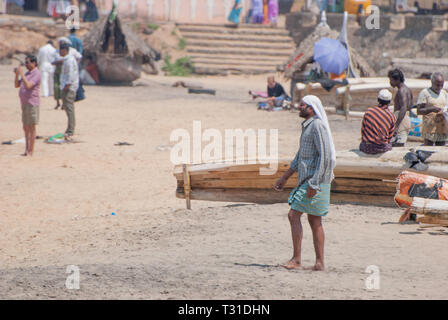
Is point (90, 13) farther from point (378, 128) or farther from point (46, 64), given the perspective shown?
point (378, 128)

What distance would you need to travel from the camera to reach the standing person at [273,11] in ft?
107

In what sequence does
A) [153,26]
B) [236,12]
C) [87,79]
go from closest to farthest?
[87,79]
[153,26]
[236,12]

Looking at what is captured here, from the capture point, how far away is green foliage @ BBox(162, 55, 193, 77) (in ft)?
95.4

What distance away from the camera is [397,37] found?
29.9 metres

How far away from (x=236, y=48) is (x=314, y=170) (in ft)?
84.7

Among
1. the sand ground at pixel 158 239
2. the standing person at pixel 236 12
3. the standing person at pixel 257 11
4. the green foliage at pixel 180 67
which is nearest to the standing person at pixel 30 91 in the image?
the sand ground at pixel 158 239

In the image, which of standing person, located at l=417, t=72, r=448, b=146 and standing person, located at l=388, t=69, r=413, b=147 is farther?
standing person, located at l=388, t=69, r=413, b=147

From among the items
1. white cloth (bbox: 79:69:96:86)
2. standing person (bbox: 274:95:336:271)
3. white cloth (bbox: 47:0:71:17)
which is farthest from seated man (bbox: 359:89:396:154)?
white cloth (bbox: 47:0:71:17)

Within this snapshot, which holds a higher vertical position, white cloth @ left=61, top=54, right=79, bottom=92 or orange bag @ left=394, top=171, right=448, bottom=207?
white cloth @ left=61, top=54, right=79, bottom=92

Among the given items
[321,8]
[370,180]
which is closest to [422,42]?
[321,8]

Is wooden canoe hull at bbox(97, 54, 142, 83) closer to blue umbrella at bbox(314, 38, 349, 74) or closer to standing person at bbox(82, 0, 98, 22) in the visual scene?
standing person at bbox(82, 0, 98, 22)

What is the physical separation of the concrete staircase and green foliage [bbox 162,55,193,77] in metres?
0.34

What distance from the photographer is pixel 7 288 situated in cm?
524

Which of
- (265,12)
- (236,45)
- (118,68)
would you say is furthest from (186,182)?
(265,12)
